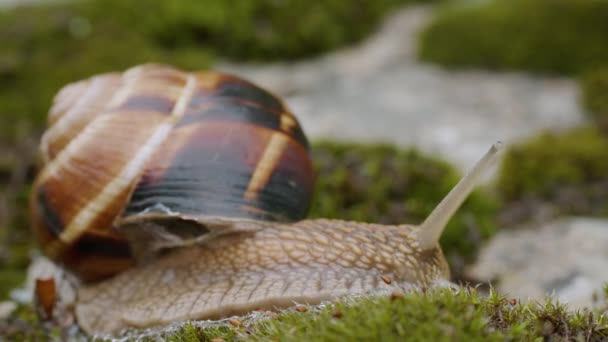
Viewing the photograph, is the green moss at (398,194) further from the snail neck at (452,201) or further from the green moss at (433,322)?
the green moss at (433,322)

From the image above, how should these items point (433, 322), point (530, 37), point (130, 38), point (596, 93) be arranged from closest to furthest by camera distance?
point (433, 322) → point (596, 93) → point (130, 38) → point (530, 37)

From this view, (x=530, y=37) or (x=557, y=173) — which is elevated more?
(x=530, y=37)

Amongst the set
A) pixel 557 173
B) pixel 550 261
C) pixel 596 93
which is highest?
pixel 596 93

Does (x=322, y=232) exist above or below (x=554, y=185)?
above

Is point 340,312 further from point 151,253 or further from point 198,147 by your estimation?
point 151,253

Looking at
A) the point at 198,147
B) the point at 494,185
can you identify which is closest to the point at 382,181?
Result: the point at 494,185

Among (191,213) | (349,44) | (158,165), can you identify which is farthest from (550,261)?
(349,44)

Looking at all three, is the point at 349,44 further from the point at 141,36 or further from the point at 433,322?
the point at 433,322

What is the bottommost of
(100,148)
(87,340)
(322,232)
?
(87,340)
